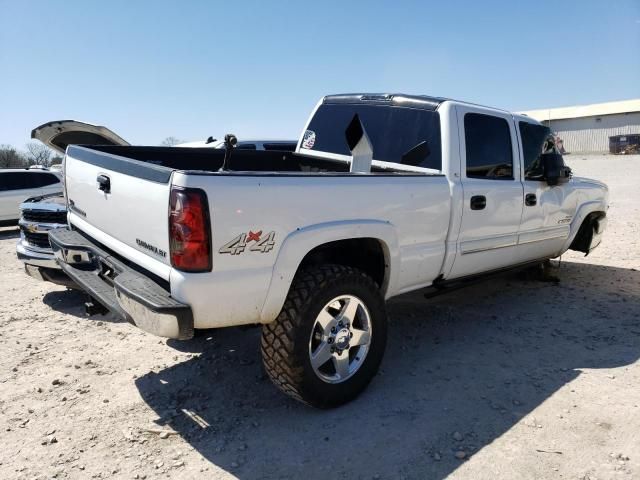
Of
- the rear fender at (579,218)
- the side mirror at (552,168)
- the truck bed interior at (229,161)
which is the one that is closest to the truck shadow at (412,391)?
the rear fender at (579,218)

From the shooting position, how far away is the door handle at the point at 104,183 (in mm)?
3014

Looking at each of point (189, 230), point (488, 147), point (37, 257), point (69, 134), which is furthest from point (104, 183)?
point (69, 134)

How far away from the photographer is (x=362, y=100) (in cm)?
442

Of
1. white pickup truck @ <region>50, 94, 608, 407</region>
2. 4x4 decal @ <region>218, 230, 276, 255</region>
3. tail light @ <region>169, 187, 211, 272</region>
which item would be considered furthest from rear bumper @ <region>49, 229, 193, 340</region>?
4x4 decal @ <region>218, 230, 276, 255</region>

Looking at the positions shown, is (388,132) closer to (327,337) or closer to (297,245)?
(297,245)

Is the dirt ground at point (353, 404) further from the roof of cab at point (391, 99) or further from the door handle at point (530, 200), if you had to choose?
the roof of cab at point (391, 99)

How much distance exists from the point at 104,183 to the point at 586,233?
5.24 m

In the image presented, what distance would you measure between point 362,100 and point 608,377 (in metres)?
2.94

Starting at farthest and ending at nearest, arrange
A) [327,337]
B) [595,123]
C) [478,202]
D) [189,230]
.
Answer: [595,123] < [478,202] < [327,337] < [189,230]

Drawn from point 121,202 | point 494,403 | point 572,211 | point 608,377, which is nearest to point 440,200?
point 494,403

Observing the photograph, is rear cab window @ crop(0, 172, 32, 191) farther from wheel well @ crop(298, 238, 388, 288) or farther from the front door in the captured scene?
the front door

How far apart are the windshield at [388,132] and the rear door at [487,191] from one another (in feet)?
0.79

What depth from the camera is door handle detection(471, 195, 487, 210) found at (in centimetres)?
378

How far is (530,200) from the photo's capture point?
4453 millimetres
